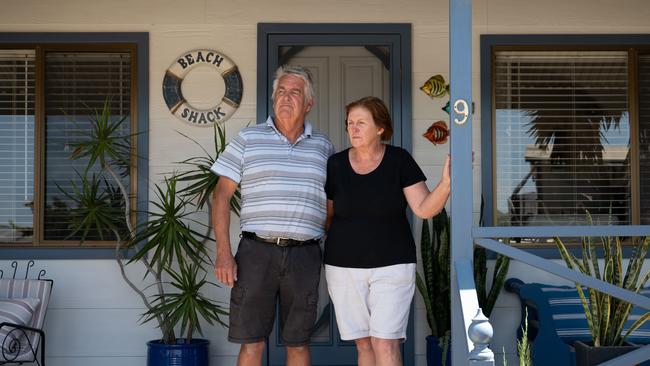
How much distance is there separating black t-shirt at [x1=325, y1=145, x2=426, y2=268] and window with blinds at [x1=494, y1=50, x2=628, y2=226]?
6.82 feet

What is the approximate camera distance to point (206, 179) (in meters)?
5.31

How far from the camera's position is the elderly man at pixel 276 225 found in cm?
385

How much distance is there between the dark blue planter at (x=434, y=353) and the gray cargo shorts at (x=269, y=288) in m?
1.52

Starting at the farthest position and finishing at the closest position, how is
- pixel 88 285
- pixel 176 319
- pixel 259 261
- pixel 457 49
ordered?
pixel 88 285
pixel 176 319
pixel 259 261
pixel 457 49

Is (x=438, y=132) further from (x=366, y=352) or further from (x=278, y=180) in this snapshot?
(x=366, y=352)

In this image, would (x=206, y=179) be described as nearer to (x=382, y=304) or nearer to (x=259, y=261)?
(x=259, y=261)

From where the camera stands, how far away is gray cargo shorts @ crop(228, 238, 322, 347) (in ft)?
12.6

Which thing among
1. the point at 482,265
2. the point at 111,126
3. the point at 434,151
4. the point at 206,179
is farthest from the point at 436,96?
the point at 111,126

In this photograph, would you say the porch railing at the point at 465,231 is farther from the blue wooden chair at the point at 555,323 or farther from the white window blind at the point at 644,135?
the white window blind at the point at 644,135

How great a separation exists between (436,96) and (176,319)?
2151 millimetres

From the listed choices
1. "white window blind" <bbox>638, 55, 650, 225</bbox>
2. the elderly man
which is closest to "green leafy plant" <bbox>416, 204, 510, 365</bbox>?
"white window blind" <bbox>638, 55, 650, 225</bbox>

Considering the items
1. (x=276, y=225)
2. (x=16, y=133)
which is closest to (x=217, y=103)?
(x=16, y=133)

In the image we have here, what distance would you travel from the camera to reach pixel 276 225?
3.84 m

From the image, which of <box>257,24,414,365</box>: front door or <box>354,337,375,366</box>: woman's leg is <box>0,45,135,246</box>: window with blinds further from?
<box>354,337,375,366</box>: woman's leg
